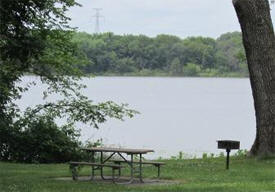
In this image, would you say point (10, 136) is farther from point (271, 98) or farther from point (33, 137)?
point (271, 98)

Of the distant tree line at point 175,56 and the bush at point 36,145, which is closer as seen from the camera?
the bush at point 36,145

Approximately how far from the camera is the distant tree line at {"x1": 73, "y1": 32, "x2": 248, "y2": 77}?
75125 mm

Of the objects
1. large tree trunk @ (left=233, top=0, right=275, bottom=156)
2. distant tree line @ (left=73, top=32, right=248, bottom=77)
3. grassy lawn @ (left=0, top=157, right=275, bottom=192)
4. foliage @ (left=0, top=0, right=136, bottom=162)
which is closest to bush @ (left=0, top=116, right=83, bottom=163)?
foliage @ (left=0, top=0, right=136, bottom=162)

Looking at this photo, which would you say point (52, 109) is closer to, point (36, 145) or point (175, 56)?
point (36, 145)

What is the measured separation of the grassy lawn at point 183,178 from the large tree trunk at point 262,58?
66 centimetres

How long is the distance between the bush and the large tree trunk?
4971mm

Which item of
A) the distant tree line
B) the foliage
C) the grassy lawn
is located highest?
the distant tree line

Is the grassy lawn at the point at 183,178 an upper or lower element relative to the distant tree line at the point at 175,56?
lower

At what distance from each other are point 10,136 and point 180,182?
7.20 m

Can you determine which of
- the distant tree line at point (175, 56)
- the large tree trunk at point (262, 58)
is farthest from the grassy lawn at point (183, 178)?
the distant tree line at point (175, 56)

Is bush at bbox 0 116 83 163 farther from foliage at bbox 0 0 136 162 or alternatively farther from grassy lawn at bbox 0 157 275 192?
grassy lawn at bbox 0 157 275 192

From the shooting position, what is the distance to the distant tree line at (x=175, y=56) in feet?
246

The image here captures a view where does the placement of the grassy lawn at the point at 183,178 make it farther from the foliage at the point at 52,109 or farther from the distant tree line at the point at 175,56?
the distant tree line at the point at 175,56

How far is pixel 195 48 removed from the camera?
85.9 m
